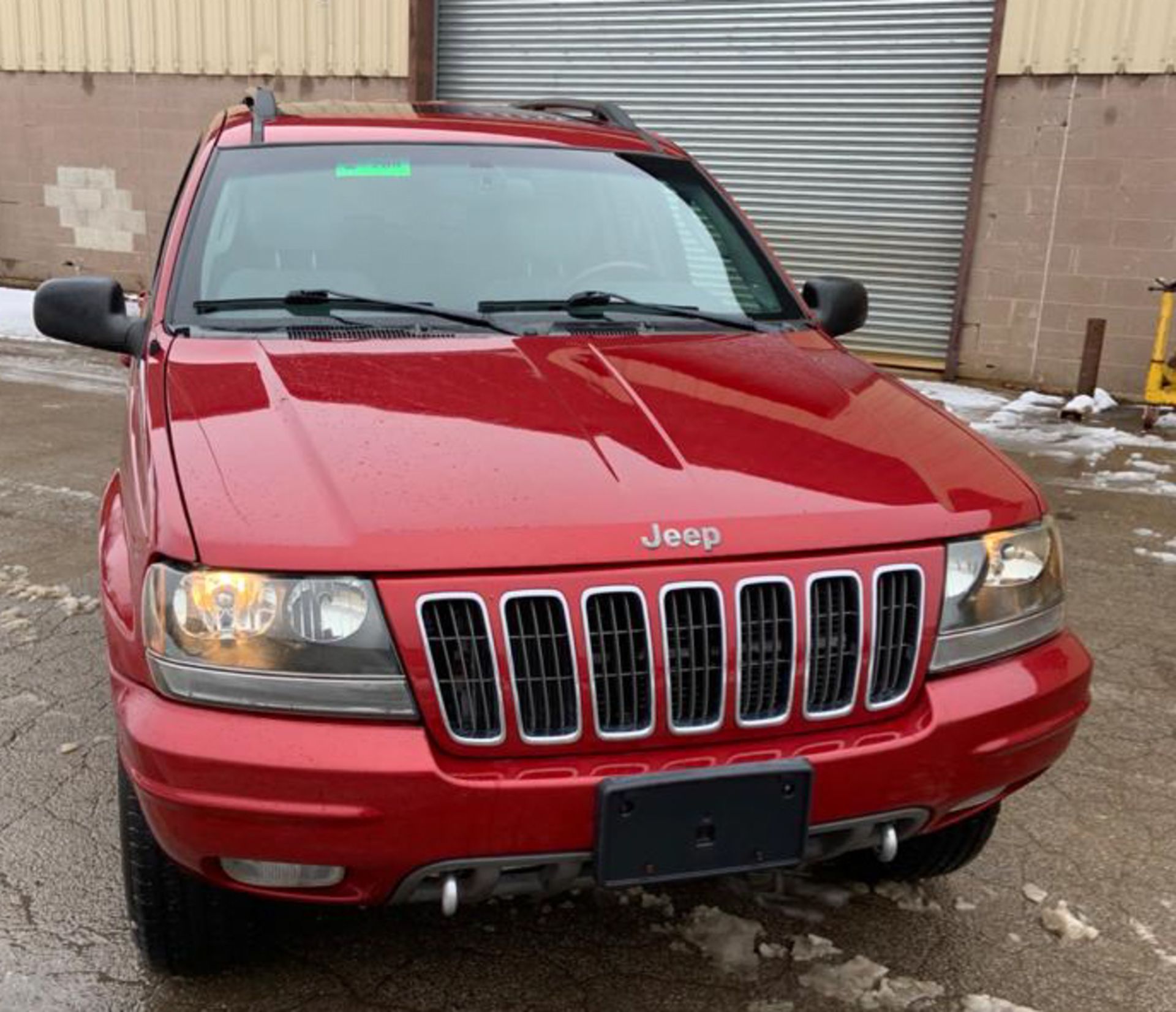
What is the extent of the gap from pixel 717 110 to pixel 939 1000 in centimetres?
915

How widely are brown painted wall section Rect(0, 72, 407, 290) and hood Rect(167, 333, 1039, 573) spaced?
33.8 ft

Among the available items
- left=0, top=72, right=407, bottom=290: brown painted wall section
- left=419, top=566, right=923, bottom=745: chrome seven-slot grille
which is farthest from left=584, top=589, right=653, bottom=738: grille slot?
left=0, top=72, right=407, bottom=290: brown painted wall section

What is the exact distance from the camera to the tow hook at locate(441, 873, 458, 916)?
1991 millimetres

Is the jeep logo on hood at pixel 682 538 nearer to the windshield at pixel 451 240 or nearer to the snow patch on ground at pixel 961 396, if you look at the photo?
the windshield at pixel 451 240

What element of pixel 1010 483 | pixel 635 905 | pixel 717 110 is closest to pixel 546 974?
pixel 635 905

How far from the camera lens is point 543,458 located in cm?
219

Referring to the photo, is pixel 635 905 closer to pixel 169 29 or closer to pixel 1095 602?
pixel 1095 602

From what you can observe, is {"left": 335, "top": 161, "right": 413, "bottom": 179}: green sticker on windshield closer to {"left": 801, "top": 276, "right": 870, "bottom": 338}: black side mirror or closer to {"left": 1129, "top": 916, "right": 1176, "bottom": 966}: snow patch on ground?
{"left": 801, "top": 276, "right": 870, "bottom": 338}: black side mirror

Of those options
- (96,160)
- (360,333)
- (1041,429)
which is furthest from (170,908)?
(96,160)

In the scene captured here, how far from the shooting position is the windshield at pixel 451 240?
310cm

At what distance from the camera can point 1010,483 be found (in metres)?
2.38

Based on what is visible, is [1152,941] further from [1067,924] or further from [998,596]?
[998,596]

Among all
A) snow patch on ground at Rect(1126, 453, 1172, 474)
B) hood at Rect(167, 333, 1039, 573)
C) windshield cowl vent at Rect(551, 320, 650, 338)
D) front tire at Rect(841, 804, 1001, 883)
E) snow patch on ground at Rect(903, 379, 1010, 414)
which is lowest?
snow patch on ground at Rect(903, 379, 1010, 414)

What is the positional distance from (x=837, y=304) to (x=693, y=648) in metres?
2.04
